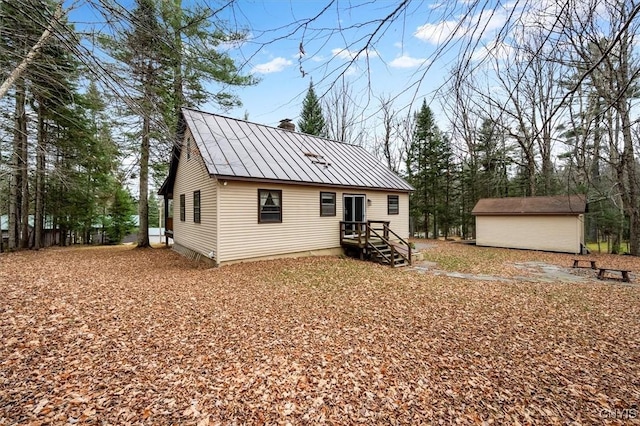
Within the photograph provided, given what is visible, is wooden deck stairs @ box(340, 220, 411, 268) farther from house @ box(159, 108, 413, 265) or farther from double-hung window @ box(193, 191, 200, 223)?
double-hung window @ box(193, 191, 200, 223)

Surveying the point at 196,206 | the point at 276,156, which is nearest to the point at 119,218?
the point at 196,206

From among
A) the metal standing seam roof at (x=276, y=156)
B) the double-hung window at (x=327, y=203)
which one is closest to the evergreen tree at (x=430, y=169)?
the metal standing seam roof at (x=276, y=156)

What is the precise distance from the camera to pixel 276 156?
1089cm

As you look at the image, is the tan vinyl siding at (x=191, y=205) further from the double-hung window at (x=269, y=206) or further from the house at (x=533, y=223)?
the house at (x=533, y=223)

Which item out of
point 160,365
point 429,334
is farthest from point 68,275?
point 429,334

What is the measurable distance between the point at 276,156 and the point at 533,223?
13786 millimetres

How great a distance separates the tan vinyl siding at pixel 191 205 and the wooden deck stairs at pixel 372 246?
515 centimetres

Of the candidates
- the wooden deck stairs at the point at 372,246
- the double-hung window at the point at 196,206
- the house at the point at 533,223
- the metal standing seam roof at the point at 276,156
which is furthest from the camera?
the house at the point at 533,223

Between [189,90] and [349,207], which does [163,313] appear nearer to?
[349,207]

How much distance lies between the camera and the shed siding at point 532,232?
44.0 ft

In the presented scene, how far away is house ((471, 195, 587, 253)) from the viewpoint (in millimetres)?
13422

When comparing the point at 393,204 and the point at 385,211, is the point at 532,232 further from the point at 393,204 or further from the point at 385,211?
the point at 385,211

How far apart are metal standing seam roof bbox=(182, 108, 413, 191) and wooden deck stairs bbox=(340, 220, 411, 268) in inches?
77.9

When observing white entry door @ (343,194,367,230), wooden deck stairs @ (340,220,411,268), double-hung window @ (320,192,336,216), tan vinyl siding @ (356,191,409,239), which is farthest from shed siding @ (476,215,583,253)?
double-hung window @ (320,192,336,216)
